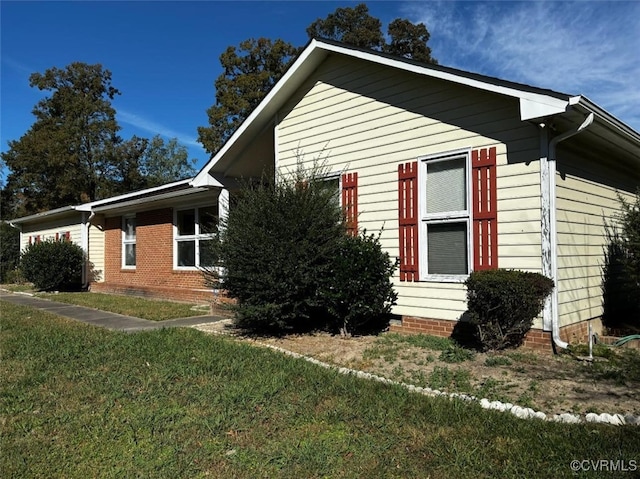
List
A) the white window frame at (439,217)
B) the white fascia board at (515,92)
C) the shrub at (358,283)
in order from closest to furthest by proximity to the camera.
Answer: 1. the white fascia board at (515,92)
2. the white window frame at (439,217)
3. the shrub at (358,283)

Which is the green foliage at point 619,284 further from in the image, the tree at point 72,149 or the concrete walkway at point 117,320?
the tree at point 72,149

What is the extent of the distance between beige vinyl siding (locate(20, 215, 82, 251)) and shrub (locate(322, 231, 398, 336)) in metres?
15.1

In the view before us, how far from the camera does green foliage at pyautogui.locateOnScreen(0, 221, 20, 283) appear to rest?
26245 mm

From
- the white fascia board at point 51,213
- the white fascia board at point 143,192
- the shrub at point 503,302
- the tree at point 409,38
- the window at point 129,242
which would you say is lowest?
the shrub at point 503,302

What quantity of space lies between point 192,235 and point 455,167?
8633mm

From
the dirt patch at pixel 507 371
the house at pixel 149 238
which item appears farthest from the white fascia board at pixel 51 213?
the dirt patch at pixel 507 371

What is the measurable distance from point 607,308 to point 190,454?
7.09m

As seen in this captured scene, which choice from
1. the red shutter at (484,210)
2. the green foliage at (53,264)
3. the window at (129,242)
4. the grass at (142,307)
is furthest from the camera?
the green foliage at (53,264)

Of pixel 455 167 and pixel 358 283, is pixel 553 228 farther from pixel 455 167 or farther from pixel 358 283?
pixel 358 283

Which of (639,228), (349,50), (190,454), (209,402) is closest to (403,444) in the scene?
(190,454)

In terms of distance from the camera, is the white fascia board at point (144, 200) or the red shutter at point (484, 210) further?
the white fascia board at point (144, 200)

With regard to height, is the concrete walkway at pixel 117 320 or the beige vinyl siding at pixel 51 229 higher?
the beige vinyl siding at pixel 51 229

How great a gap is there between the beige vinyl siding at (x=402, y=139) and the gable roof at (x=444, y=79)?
28 centimetres

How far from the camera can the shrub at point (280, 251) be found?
707 cm
